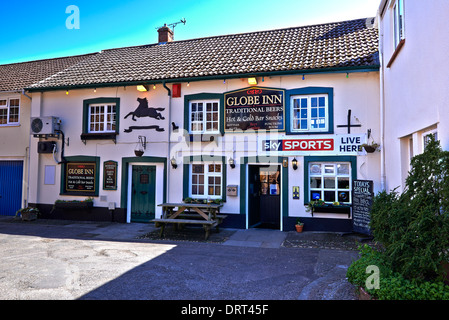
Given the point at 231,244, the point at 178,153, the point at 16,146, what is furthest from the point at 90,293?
the point at 16,146

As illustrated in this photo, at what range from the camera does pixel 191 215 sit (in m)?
9.95

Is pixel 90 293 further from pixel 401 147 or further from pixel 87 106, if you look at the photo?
pixel 87 106

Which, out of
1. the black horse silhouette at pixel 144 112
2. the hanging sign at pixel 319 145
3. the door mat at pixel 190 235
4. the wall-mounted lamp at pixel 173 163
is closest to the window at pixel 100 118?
the black horse silhouette at pixel 144 112

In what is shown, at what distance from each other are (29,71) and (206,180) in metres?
11.6

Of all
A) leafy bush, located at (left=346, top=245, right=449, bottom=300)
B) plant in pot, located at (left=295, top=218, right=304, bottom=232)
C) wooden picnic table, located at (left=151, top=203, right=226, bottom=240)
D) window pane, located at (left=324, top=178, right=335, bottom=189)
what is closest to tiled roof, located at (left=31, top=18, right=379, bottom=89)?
window pane, located at (left=324, top=178, right=335, bottom=189)

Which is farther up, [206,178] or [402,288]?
[206,178]

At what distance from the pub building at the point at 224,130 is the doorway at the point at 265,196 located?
0.12ft

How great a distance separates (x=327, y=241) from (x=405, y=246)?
14.7ft

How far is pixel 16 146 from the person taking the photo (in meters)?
13.4

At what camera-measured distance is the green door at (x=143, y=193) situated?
448 inches

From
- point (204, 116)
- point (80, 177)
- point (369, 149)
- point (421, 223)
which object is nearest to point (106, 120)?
point (80, 177)

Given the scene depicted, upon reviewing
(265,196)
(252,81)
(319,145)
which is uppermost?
(252,81)

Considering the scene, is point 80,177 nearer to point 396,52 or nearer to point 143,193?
point 143,193
